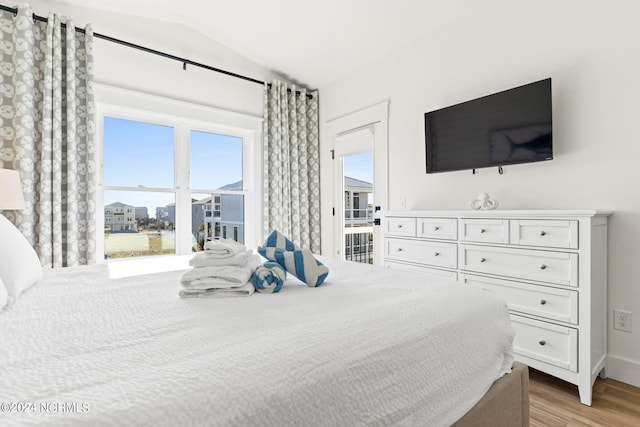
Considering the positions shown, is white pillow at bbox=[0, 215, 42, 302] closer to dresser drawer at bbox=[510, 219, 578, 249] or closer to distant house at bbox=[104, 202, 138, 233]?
distant house at bbox=[104, 202, 138, 233]

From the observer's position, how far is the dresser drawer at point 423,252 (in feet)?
7.80

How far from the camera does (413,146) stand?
318 centimetres

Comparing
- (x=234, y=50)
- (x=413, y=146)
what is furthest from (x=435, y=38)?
(x=234, y=50)

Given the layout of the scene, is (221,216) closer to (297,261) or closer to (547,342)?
(297,261)

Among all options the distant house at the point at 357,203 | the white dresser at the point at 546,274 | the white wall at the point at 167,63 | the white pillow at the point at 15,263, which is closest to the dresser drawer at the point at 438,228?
the white dresser at the point at 546,274

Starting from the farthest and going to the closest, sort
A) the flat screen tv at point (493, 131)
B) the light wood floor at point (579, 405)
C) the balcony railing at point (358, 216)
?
the balcony railing at point (358, 216) < the flat screen tv at point (493, 131) < the light wood floor at point (579, 405)

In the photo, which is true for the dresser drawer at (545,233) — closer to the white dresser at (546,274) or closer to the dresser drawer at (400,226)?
the white dresser at (546,274)

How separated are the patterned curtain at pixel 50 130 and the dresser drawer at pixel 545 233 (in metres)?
3.25

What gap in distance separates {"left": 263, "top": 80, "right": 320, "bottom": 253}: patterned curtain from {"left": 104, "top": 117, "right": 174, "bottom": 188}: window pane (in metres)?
1.07

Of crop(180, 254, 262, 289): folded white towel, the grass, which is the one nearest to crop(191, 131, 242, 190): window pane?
the grass

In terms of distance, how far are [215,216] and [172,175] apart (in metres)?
0.64

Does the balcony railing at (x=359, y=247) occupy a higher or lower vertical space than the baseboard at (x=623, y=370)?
higher

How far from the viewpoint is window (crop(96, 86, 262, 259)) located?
10.2ft

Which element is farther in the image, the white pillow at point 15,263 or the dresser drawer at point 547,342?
the dresser drawer at point 547,342
